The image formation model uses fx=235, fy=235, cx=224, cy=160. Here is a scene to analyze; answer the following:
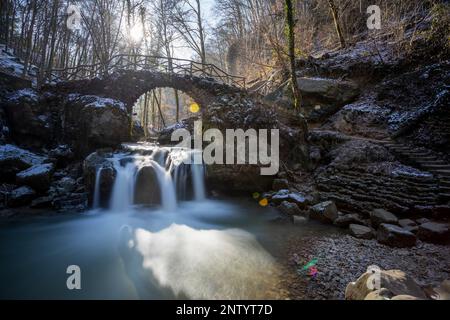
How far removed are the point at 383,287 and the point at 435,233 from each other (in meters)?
3.12

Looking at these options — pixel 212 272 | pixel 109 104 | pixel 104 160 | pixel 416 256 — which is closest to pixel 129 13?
pixel 109 104

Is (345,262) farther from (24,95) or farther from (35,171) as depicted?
(24,95)

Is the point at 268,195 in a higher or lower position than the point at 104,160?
lower

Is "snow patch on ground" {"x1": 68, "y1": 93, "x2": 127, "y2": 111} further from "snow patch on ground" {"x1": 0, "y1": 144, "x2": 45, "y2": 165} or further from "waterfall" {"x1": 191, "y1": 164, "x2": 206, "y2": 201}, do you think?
"waterfall" {"x1": 191, "y1": 164, "x2": 206, "y2": 201}

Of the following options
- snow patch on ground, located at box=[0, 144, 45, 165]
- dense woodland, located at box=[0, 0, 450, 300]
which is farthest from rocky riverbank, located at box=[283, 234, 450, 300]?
snow patch on ground, located at box=[0, 144, 45, 165]

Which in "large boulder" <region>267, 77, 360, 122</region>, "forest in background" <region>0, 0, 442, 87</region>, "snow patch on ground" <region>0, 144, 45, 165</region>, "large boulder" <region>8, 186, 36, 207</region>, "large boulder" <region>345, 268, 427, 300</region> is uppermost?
"forest in background" <region>0, 0, 442, 87</region>

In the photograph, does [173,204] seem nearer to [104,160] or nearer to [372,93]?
[104,160]

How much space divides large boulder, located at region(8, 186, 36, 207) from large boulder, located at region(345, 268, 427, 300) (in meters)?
9.71

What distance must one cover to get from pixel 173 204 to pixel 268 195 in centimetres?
339

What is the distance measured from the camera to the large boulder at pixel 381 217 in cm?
535

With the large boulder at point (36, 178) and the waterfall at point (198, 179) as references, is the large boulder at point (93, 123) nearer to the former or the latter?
the large boulder at point (36, 178)

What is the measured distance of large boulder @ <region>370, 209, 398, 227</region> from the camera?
17.5 ft

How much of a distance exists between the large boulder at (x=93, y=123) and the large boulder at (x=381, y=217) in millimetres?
10611

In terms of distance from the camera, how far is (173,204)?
839 cm
